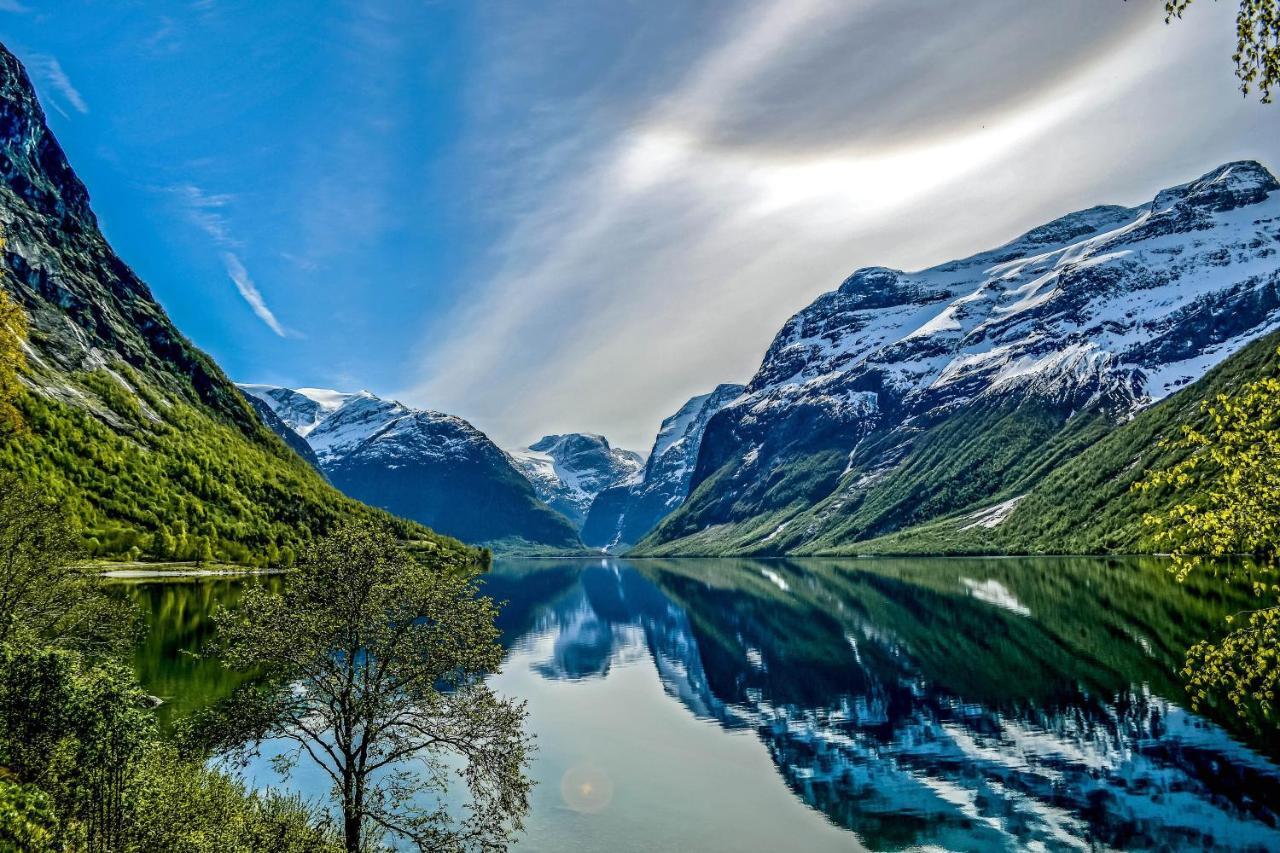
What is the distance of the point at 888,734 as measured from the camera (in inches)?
2224

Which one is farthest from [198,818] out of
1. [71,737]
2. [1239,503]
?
[1239,503]

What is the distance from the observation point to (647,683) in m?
89.7

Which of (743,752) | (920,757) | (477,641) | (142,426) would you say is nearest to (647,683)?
(743,752)

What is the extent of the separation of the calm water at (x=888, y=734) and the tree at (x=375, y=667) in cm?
1194

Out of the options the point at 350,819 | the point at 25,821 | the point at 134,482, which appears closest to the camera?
the point at 25,821

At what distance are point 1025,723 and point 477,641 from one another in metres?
45.7

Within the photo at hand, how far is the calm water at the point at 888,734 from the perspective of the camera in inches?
1511

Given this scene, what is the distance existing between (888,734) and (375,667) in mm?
41861

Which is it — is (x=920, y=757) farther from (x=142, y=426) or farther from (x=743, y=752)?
(x=142, y=426)

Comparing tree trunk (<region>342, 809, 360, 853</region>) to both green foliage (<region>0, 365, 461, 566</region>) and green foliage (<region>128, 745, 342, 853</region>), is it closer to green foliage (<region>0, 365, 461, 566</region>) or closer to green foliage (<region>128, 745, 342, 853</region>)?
green foliage (<region>128, 745, 342, 853</region>)

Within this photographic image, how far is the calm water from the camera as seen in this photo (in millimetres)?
38375

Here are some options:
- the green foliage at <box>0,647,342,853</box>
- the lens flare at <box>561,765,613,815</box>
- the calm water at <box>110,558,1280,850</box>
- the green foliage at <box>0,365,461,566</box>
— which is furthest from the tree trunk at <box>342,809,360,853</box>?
the green foliage at <box>0,365,461,566</box>

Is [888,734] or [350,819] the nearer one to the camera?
[350,819]

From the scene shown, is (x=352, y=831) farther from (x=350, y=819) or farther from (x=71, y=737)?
(x=71, y=737)
